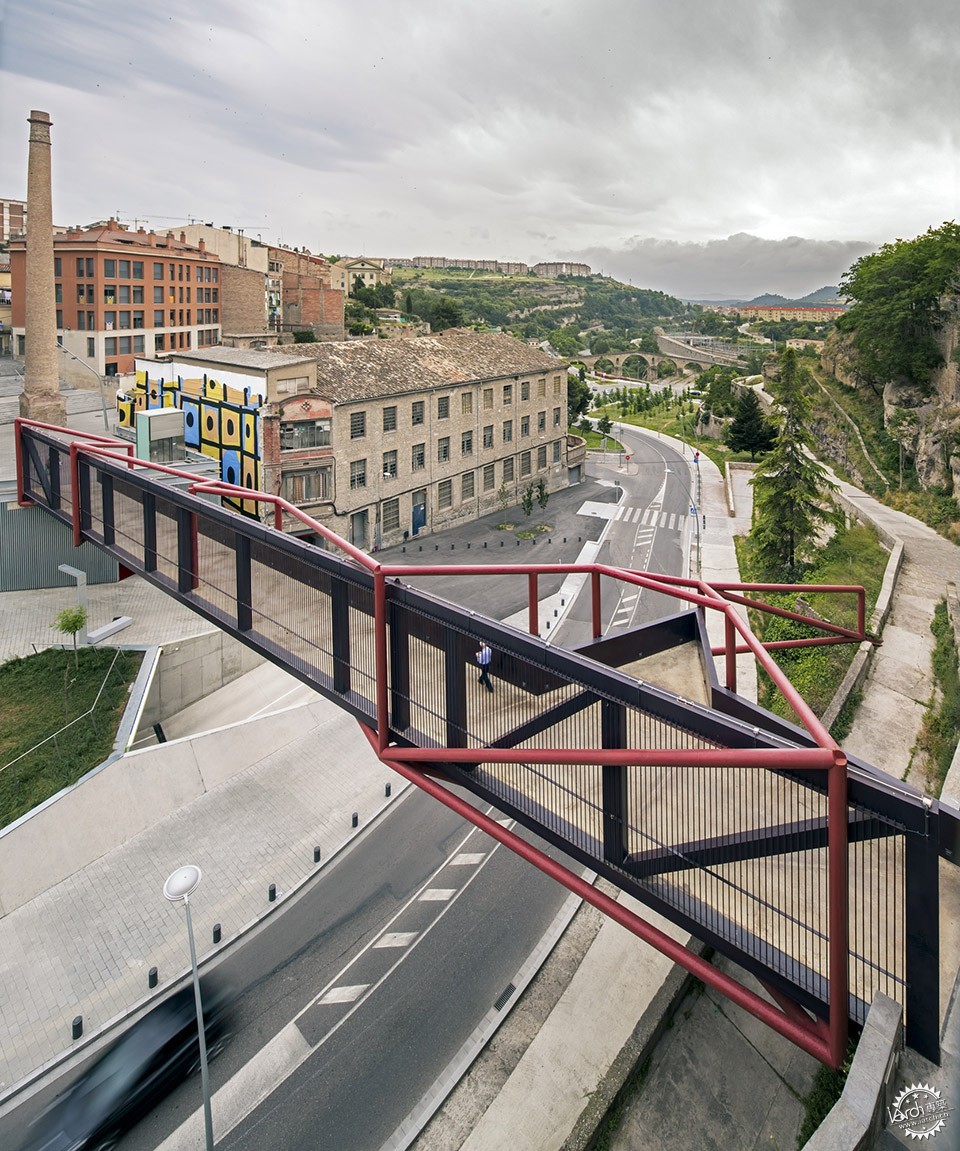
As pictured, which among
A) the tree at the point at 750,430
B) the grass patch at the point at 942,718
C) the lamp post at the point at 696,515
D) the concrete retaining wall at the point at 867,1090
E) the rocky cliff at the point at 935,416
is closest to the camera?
the concrete retaining wall at the point at 867,1090

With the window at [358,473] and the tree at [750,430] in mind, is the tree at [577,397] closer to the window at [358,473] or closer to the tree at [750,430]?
the tree at [750,430]

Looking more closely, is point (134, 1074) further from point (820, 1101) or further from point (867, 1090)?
point (867, 1090)

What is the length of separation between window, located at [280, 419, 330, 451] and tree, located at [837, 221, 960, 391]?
29240mm

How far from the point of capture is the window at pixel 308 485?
1236 inches

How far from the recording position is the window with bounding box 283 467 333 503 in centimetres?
3139

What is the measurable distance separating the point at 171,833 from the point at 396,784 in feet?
15.1

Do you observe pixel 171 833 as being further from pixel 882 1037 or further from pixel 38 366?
pixel 38 366

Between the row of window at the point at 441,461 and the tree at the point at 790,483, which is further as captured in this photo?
the row of window at the point at 441,461

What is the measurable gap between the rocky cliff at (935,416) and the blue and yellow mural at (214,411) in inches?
1122

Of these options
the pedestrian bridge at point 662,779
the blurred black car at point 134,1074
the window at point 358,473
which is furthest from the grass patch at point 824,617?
the window at point 358,473

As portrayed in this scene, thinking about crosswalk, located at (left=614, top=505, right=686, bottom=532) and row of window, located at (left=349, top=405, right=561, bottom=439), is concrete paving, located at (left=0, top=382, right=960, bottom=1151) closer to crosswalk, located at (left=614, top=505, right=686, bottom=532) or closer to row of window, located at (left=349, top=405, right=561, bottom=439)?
row of window, located at (left=349, top=405, right=561, bottom=439)

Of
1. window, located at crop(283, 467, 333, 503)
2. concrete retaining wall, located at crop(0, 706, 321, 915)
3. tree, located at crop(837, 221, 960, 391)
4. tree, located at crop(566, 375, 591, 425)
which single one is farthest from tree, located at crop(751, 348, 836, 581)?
tree, located at crop(566, 375, 591, 425)

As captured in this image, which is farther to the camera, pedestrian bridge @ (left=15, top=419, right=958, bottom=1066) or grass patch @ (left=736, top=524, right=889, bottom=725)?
grass patch @ (left=736, top=524, right=889, bottom=725)

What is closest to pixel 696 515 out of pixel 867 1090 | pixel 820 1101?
pixel 820 1101
